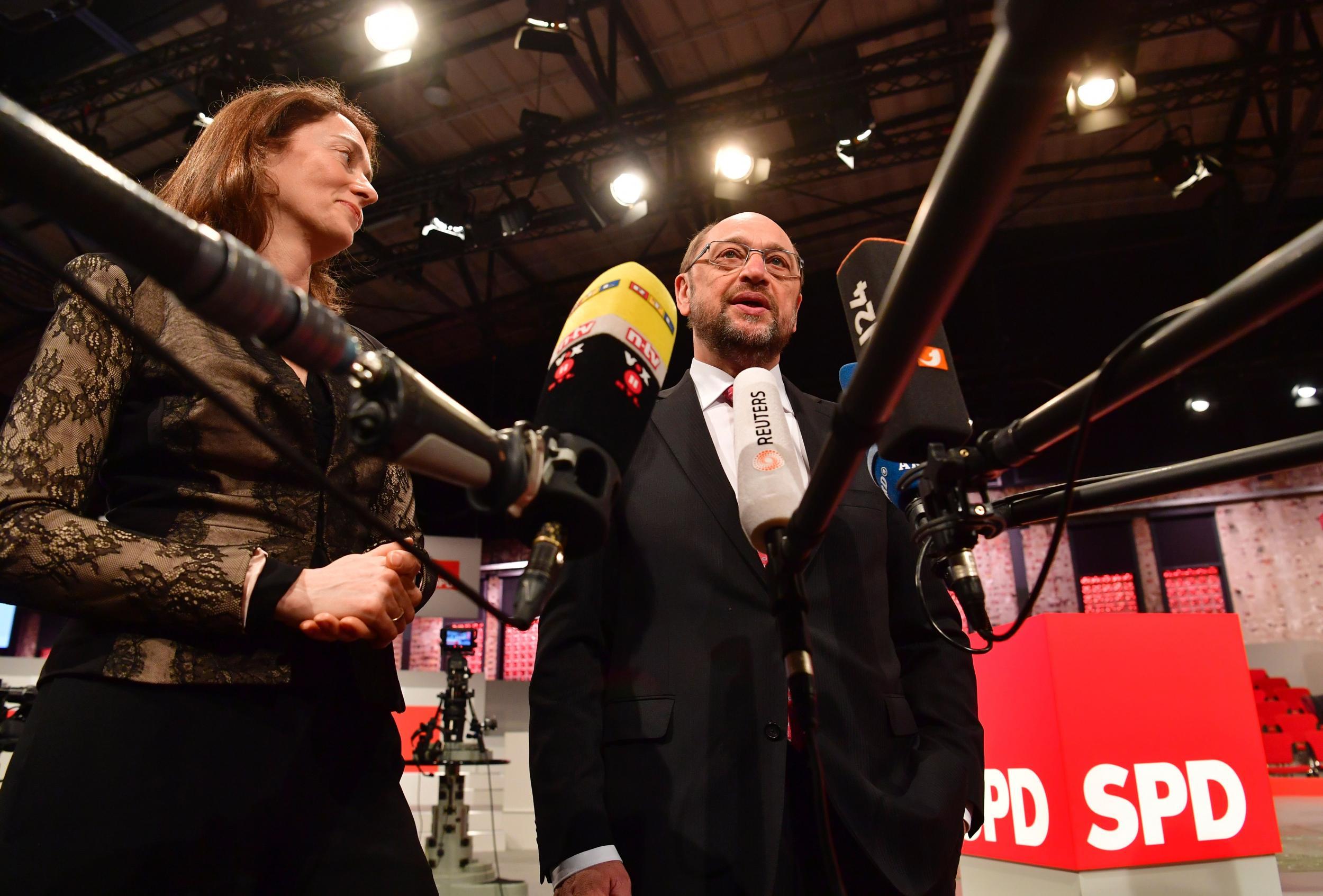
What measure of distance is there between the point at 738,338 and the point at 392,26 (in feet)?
16.2

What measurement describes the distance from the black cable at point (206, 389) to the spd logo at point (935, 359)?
1.84ft

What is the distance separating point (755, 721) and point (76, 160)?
1.13 m

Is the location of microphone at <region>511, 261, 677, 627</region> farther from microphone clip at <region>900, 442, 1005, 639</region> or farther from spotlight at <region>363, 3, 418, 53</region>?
spotlight at <region>363, 3, 418, 53</region>

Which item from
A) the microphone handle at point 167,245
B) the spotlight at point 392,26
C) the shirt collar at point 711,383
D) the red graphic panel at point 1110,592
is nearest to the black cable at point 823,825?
the microphone handle at point 167,245

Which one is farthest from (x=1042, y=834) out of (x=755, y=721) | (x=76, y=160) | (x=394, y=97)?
(x=394, y=97)

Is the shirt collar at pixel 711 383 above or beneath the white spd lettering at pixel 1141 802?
Answer: above

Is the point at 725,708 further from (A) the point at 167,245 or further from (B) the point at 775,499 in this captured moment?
(A) the point at 167,245

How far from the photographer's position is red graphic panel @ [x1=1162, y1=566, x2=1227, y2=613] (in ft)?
35.7

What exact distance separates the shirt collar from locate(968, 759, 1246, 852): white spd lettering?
Answer: 147 cm

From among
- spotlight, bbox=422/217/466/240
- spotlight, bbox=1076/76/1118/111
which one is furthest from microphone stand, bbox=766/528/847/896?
spotlight, bbox=422/217/466/240

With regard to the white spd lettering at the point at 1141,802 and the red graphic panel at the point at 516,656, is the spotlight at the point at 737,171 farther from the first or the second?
the red graphic panel at the point at 516,656

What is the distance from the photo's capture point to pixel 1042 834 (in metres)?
2.55

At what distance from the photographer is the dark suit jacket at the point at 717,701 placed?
1.23 metres

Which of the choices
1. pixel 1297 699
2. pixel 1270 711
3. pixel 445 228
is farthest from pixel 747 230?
pixel 1297 699
